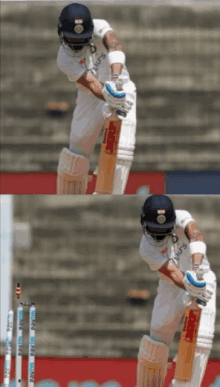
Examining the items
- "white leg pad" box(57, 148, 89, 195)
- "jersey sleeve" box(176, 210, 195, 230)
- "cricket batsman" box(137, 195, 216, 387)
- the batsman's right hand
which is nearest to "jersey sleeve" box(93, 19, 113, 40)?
"white leg pad" box(57, 148, 89, 195)

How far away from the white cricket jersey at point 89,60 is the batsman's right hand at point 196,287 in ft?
7.28

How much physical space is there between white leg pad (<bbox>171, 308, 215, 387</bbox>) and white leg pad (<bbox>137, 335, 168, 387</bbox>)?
0.29 meters

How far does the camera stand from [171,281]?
1073 cm

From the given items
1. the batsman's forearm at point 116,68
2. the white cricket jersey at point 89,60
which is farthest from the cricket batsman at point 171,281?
the white cricket jersey at point 89,60

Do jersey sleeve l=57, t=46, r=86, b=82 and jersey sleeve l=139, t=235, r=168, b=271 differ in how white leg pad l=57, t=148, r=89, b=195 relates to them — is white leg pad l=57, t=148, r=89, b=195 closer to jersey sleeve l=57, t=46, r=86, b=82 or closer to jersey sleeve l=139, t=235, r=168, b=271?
jersey sleeve l=57, t=46, r=86, b=82

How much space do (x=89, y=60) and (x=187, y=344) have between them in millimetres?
3082

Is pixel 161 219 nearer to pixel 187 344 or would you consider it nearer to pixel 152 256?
pixel 152 256

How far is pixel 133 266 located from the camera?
38.0 ft

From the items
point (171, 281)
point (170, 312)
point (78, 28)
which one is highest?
point (78, 28)

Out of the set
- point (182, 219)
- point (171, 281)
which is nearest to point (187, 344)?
point (171, 281)

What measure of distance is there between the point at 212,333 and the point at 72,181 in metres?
2.28

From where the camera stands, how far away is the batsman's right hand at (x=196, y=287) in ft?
33.7

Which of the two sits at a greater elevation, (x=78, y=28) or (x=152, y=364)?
(x=78, y=28)

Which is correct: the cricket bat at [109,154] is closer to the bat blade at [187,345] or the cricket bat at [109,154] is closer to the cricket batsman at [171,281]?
the cricket batsman at [171,281]
